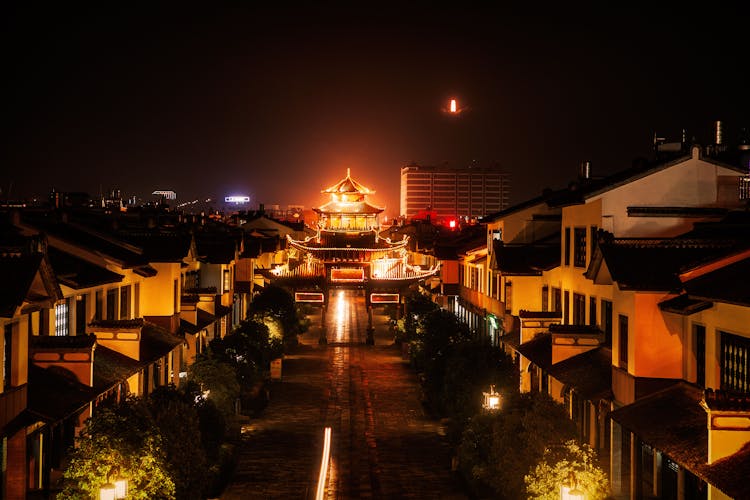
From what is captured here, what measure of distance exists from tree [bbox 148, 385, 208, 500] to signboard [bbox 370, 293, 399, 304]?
35096mm

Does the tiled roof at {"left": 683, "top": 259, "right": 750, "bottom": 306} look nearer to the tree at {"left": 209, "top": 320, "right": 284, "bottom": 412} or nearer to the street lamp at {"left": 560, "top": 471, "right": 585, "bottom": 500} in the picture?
the street lamp at {"left": 560, "top": 471, "right": 585, "bottom": 500}

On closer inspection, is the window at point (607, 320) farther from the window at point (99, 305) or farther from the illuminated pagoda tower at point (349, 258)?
the illuminated pagoda tower at point (349, 258)

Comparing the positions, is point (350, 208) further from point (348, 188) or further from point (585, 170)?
point (585, 170)

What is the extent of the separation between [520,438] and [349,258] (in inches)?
2112

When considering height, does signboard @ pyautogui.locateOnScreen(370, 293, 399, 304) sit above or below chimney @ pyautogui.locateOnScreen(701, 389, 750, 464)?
above

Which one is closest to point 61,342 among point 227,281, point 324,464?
point 324,464

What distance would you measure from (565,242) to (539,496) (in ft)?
58.4

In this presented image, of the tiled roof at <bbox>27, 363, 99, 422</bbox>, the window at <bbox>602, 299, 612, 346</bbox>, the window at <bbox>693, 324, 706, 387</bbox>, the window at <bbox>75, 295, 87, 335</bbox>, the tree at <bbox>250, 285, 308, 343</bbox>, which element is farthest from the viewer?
the tree at <bbox>250, 285, 308, 343</bbox>

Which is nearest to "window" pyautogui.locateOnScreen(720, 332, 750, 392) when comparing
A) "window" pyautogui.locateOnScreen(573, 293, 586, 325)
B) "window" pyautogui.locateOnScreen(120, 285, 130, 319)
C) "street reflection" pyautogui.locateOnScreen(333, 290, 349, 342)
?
"window" pyautogui.locateOnScreen(573, 293, 586, 325)

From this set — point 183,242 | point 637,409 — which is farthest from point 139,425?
point 183,242

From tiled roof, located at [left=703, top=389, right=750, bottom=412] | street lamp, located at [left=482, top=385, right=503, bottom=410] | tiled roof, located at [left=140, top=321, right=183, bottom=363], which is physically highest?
tiled roof, located at [left=703, top=389, right=750, bottom=412]

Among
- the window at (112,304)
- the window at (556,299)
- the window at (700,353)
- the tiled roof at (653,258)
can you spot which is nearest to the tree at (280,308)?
the window at (556,299)

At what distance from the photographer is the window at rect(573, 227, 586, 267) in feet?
112

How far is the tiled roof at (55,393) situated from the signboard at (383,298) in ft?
116
